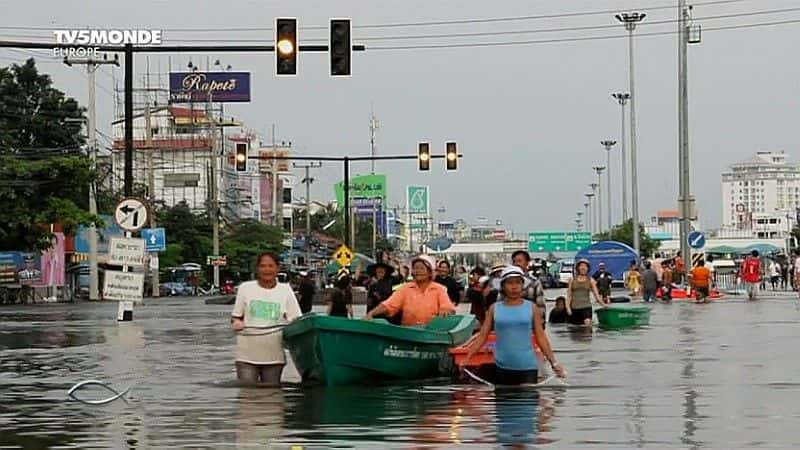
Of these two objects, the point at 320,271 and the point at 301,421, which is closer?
the point at 301,421

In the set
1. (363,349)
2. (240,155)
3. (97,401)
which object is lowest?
(97,401)

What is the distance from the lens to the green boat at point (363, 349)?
17000mm

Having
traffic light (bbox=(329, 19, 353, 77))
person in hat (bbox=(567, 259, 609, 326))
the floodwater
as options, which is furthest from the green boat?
person in hat (bbox=(567, 259, 609, 326))

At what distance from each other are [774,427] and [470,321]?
22.6 ft

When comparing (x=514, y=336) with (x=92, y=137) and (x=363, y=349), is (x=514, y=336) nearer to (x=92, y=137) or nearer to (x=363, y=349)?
(x=363, y=349)

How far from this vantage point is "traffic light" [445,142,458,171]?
154 feet

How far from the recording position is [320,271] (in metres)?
114

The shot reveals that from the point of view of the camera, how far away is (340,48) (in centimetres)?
2609

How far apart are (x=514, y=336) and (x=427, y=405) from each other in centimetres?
119

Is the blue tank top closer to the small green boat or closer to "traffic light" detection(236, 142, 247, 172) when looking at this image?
the small green boat

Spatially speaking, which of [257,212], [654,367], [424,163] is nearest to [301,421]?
[654,367]

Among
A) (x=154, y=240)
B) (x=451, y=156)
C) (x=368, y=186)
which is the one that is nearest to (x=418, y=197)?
(x=368, y=186)

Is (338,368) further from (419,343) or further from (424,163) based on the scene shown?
(424,163)

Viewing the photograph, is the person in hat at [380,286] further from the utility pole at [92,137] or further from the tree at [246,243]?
the tree at [246,243]
